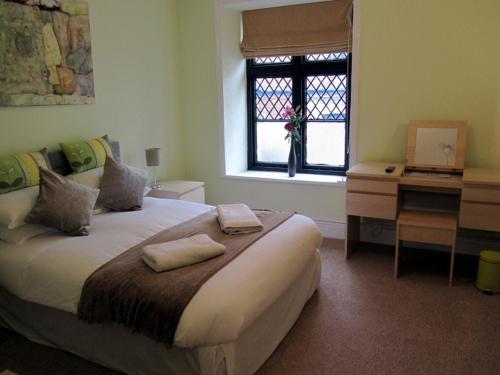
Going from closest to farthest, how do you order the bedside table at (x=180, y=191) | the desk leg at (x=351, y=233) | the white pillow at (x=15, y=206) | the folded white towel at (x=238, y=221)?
the white pillow at (x=15, y=206)
the folded white towel at (x=238, y=221)
the desk leg at (x=351, y=233)
the bedside table at (x=180, y=191)

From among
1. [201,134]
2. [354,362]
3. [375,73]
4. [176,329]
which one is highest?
[375,73]

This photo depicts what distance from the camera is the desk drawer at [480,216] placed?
285 centimetres

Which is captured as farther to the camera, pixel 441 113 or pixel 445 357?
pixel 441 113

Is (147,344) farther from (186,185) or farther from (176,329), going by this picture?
(186,185)

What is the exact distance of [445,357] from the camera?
2.25m

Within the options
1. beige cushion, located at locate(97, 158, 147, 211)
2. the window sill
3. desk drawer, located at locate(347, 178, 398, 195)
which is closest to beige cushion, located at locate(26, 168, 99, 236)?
beige cushion, located at locate(97, 158, 147, 211)

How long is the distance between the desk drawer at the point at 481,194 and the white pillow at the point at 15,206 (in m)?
2.83

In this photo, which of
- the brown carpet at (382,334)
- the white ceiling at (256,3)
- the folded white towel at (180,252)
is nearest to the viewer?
the folded white towel at (180,252)

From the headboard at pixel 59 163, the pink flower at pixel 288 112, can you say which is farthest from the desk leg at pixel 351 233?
the headboard at pixel 59 163

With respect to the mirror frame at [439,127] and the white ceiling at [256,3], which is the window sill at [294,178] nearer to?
the mirror frame at [439,127]

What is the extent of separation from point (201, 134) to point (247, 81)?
30.6 inches

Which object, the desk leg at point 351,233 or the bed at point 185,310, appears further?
the desk leg at point 351,233

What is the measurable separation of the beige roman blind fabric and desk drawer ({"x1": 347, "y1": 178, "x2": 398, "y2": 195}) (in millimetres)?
1408

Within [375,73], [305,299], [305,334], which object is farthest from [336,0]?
[305,334]
